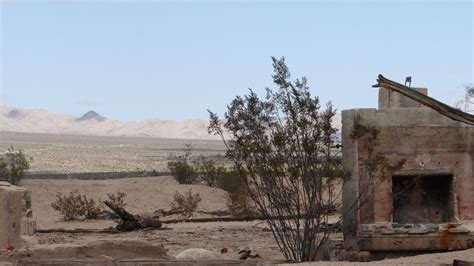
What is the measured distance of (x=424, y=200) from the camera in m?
17.3

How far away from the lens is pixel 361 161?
1642cm

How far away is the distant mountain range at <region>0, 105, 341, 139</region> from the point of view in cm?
13925

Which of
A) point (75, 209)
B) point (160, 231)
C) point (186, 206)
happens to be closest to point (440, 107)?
point (160, 231)

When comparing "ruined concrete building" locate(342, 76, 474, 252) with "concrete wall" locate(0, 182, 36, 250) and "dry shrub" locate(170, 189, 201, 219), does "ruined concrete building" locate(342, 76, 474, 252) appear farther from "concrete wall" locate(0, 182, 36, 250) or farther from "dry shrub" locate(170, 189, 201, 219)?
"dry shrub" locate(170, 189, 201, 219)

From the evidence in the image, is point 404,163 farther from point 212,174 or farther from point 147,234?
point 212,174

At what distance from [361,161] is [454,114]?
16.2ft

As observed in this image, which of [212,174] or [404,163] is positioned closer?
[404,163]

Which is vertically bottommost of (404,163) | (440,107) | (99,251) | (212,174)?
(99,251)

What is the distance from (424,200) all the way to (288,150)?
12.6ft

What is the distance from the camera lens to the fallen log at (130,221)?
2295cm

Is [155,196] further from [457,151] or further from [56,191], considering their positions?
[457,151]

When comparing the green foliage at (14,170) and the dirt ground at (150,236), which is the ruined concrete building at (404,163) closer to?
the dirt ground at (150,236)

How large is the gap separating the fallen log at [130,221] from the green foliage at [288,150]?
8412mm

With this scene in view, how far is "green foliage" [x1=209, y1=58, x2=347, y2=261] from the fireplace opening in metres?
2.43
